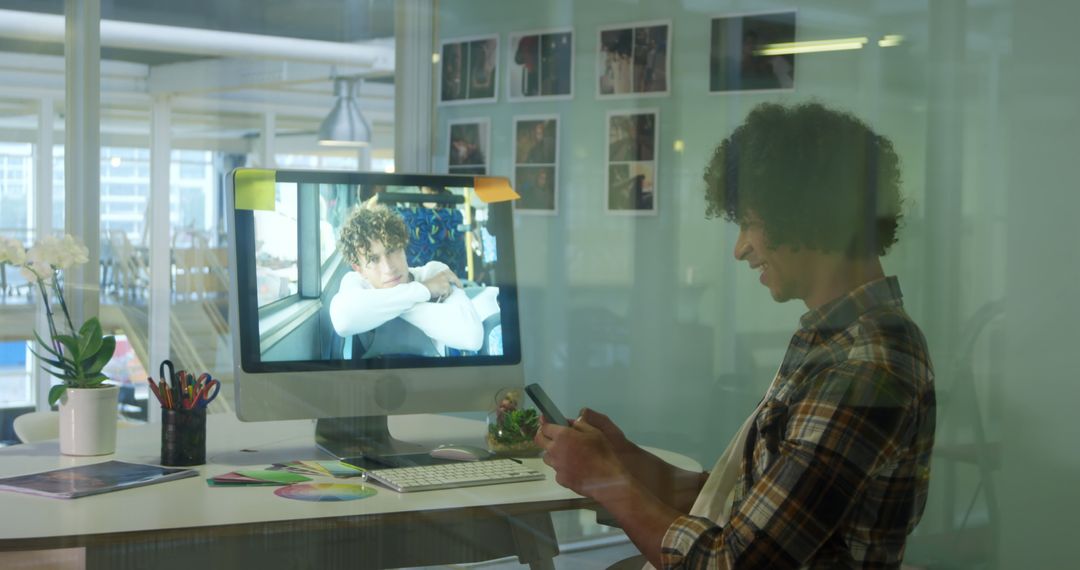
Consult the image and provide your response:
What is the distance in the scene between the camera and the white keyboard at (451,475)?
1524 millimetres

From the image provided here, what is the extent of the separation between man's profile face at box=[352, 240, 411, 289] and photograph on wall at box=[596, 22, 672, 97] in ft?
1.39

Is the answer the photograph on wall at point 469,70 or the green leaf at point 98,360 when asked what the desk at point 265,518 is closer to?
the green leaf at point 98,360

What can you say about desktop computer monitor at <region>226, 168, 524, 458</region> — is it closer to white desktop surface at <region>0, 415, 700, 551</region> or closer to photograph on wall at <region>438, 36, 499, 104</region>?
white desktop surface at <region>0, 415, 700, 551</region>

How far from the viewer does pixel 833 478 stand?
1.02 m

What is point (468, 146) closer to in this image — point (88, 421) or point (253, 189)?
point (253, 189)

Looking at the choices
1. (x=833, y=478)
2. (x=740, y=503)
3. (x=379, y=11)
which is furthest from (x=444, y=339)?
(x=379, y=11)

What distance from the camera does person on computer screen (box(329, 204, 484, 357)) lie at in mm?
1684

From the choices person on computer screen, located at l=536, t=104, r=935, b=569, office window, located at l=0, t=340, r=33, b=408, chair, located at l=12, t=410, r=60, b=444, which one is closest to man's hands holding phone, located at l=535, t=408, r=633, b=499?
person on computer screen, located at l=536, t=104, r=935, b=569

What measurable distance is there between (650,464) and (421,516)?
35 cm

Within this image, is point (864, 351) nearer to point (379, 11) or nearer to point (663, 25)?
point (663, 25)

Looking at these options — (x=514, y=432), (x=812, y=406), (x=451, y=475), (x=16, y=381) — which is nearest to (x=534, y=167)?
(x=514, y=432)

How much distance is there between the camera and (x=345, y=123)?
2242mm

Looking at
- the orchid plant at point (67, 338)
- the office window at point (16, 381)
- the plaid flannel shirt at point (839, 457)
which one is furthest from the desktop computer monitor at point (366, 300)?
the office window at point (16, 381)

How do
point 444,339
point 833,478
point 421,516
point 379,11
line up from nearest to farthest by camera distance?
point 833,478 → point 421,516 → point 444,339 → point 379,11
